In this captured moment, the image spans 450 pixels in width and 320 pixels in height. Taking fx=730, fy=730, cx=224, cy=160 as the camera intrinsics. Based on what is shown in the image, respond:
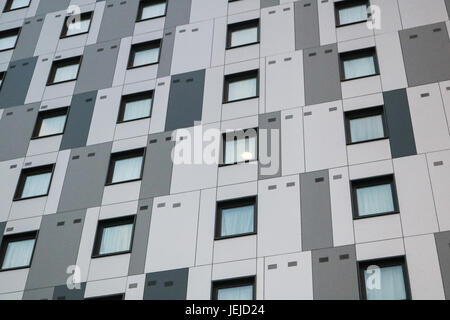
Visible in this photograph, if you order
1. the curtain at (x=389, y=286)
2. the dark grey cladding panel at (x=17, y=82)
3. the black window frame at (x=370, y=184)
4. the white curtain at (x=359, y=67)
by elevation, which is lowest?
the curtain at (x=389, y=286)

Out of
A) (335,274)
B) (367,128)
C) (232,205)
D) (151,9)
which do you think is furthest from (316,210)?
(151,9)

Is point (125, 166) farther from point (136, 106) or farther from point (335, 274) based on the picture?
point (335, 274)

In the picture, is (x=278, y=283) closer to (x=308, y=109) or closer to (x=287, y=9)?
(x=308, y=109)

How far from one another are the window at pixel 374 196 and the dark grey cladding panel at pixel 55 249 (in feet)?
30.0

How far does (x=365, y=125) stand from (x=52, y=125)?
1209 centimetres

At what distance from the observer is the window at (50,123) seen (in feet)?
92.4

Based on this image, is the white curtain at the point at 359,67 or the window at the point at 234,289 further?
the white curtain at the point at 359,67

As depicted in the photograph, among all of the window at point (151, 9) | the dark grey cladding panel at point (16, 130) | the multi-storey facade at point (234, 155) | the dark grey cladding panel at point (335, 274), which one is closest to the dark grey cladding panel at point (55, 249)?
the multi-storey facade at point (234, 155)

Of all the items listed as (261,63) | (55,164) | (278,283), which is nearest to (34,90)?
(55,164)

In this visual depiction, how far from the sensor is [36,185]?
26594mm

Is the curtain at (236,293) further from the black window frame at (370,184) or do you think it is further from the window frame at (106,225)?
the black window frame at (370,184)

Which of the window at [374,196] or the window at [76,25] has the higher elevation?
the window at [76,25]

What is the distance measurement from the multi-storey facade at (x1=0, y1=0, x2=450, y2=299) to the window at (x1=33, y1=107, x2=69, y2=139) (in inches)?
2.5
